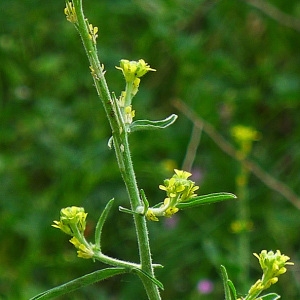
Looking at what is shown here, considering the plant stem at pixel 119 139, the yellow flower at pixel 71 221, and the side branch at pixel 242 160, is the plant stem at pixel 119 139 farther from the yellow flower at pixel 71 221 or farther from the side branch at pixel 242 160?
the side branch at pixel 242 160

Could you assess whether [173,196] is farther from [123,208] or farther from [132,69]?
[132,69]

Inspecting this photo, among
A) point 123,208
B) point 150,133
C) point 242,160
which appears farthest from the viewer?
point 150,133

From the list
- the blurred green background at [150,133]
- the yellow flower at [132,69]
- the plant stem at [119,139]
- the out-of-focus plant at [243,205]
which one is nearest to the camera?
the plant stem at [119,139]

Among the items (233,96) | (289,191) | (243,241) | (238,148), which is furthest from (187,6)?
(243,241)

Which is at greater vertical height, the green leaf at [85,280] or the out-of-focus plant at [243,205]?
the out-of-focus plant at [243,205]

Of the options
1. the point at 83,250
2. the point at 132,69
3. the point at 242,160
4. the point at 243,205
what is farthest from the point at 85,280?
the point at 242,160

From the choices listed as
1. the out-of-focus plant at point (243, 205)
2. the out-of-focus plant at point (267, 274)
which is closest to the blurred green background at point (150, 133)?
the out-of-focus plant at point (243, 205)

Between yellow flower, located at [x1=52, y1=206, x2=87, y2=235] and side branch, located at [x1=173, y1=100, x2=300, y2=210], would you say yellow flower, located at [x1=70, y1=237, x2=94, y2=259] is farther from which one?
side branch, located at [x1=173, y1=100, x2=300, y2=210]

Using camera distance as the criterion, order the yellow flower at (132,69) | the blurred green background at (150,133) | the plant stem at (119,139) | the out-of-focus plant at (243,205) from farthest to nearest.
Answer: the blurred green background at (150,133), the out-of-focus plant at (243,205), the yellow flower at (132,69), the plant stem at (119,139)

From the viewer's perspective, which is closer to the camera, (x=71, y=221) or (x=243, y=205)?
(x=71, y=221)
